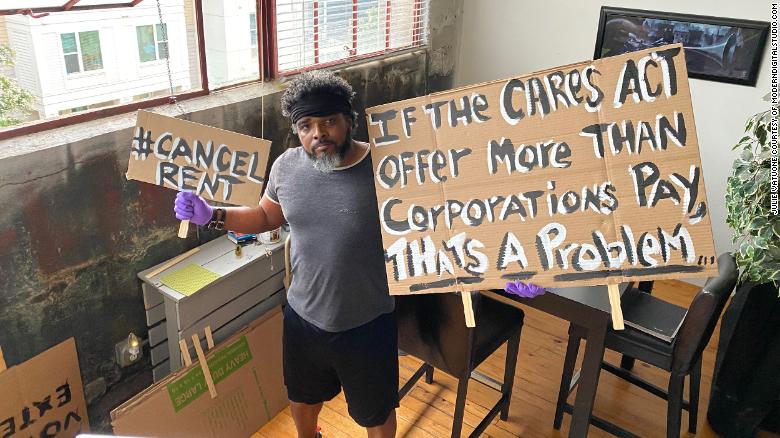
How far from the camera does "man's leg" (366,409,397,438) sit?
1924mm

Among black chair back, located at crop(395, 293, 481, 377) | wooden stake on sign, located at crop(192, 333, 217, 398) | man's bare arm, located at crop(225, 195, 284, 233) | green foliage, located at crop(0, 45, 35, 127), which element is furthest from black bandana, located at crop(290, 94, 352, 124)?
wooden stake on sign, located at crop(192, 333, 217, 398)

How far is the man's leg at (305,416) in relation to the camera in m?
2.01

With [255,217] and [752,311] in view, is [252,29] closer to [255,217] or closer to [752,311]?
[255,217]

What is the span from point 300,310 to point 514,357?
3.24ft

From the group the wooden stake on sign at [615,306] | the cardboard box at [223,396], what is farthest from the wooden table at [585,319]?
the cardboard box at [223,396]

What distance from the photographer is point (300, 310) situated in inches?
71.4

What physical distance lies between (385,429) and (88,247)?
1198 millimetres

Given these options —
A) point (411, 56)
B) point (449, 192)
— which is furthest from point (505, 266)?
point (411, 56)

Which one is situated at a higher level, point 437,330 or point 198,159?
point 198,159

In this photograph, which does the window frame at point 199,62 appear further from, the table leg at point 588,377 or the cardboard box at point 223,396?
the table leg at point 588,377

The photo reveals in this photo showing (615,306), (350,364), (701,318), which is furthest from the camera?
(701,318)

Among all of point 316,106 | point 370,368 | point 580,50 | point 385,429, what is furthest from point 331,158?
point 580,50

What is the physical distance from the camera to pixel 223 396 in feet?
7.71

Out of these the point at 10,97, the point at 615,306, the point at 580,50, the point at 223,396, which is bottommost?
the point at 223,396
